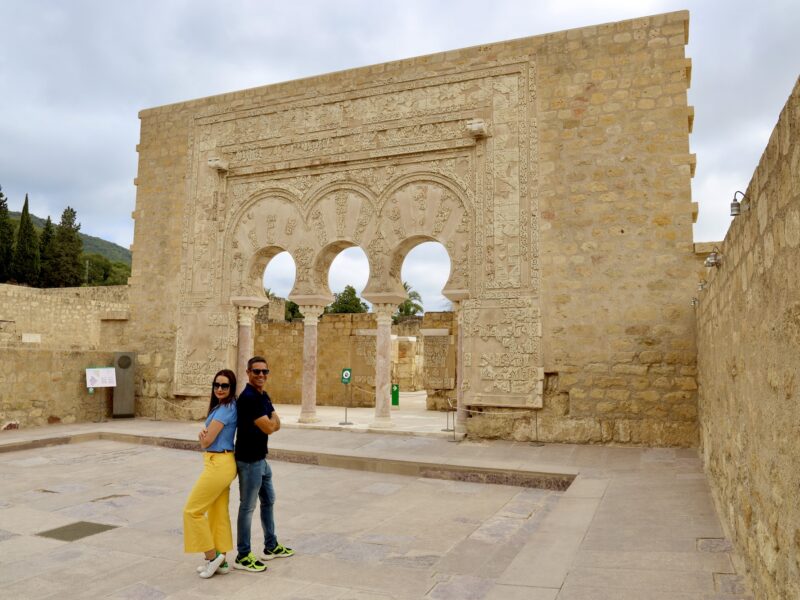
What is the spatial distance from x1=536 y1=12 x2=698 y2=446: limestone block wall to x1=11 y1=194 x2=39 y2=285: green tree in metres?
37.7

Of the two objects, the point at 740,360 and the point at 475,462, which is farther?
the point at 475,462

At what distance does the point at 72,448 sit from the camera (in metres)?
8.12

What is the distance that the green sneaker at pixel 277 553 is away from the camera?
3762 millimetres

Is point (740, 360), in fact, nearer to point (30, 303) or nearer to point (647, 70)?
point (647, 70)

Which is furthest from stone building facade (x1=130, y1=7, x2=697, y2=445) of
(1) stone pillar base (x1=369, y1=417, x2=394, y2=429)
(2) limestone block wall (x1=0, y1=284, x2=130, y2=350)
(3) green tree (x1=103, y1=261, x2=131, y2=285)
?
(3) green tree (x1=103, y1=261, x2=131, y2=285)

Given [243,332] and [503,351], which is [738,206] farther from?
[243,332]

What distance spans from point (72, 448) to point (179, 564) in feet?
17.8

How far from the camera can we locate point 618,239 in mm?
8055

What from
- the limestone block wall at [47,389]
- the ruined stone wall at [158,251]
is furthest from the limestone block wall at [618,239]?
the limestone block wall at [47,389]

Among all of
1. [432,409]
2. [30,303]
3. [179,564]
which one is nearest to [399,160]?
[432,409]

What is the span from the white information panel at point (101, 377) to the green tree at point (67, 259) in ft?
111

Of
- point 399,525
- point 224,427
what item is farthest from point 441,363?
point 224,427

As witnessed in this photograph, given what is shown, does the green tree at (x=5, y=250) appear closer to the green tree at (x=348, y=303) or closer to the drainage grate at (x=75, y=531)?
the green tree at (x=348, y=303)

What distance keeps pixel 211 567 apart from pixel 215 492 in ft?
1.42
